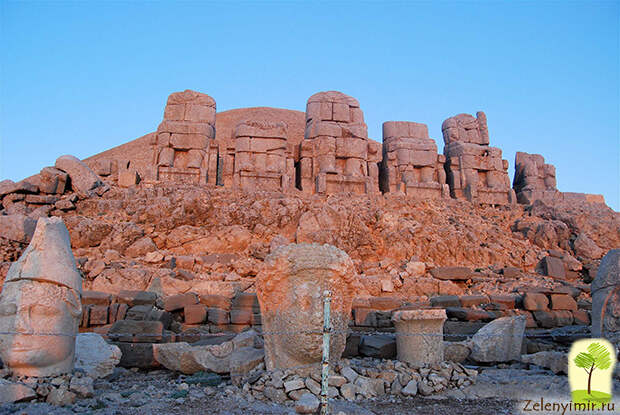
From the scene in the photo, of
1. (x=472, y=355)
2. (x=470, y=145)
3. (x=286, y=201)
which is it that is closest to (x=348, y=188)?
(x=286, y=201)

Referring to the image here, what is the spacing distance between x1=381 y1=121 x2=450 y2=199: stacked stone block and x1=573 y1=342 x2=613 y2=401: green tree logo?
34.6 ft

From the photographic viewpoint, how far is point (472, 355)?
244 inches

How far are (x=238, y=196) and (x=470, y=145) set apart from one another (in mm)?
8567

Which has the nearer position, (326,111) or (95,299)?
(95,299)

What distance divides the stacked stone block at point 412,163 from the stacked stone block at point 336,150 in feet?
1.90

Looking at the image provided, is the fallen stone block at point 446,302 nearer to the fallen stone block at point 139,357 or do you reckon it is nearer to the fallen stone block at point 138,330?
the fallen stone block at point 138,330

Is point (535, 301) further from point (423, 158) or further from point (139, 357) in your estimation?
point (423, 158)

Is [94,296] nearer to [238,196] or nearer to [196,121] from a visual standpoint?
[238,196]

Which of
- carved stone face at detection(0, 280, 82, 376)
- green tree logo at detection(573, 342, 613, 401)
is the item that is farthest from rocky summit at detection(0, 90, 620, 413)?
green tree logo at detection(573, 342, 613, 401)

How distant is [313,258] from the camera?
4.91 m

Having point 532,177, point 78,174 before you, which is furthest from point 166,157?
point 532,177

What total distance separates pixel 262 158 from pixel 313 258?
10041 millimetres

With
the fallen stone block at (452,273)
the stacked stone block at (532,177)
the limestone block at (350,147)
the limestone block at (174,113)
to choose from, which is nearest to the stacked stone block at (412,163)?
the limestone block at (350,147)

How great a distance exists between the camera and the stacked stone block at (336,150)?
48.2ft
